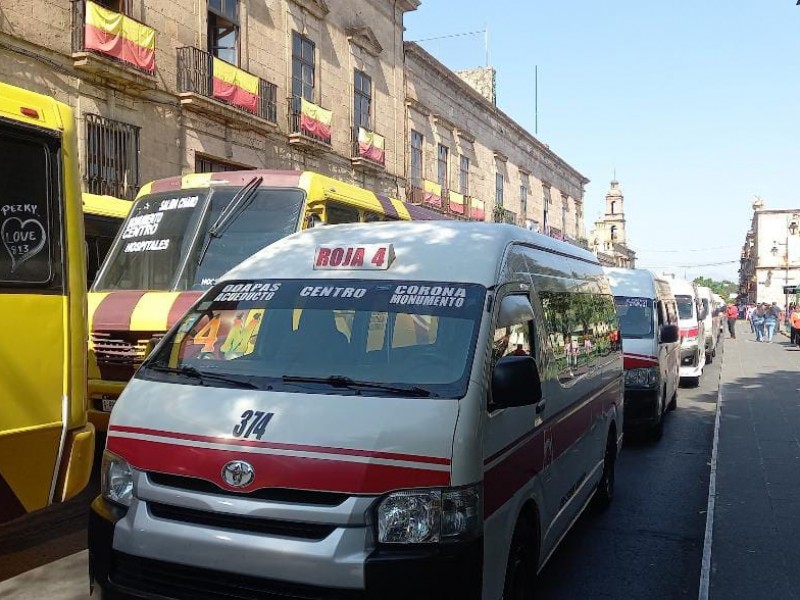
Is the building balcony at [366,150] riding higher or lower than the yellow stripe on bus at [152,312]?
higher

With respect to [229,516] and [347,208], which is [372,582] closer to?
[229,516]

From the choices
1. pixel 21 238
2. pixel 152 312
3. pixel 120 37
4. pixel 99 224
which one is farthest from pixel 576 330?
pixel 120 37

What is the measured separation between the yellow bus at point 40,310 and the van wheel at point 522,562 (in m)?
2.66

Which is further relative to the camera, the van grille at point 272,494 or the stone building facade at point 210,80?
the stone building facade at point 210,80

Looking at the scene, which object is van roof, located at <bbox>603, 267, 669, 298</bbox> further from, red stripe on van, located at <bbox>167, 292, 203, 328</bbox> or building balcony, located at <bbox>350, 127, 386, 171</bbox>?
building balcony, located at <bbox>350, 127, 386, 171</bbox>

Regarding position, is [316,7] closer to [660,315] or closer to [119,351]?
[660,315]

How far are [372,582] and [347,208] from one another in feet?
20.5

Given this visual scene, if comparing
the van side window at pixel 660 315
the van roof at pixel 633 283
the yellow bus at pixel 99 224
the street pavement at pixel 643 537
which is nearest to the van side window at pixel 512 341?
the street pavement at pixel 643 537

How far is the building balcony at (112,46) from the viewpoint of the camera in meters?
14.5

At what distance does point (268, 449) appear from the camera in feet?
9.48

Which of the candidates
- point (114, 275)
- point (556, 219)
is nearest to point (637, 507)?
point (114, 275)

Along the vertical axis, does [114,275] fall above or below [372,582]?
above

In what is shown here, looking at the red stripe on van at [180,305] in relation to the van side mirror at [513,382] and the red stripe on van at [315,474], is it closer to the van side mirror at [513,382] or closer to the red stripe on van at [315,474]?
the red stripe on van at [315,474]

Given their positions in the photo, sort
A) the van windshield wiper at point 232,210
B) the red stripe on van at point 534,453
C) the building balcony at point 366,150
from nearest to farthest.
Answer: the red stripe on van at point 534,453 → the van windshield wiper at point 232,210 → the building balcony at point 366,150
